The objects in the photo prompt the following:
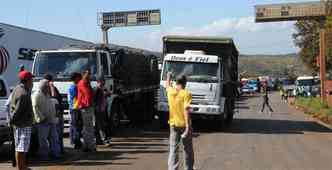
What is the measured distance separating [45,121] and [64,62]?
5560 mm

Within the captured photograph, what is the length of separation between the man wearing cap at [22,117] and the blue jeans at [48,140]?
2623 millimetres

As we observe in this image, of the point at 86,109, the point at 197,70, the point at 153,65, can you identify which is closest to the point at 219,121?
the point at 197,70

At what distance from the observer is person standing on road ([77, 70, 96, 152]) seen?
50.2 feet

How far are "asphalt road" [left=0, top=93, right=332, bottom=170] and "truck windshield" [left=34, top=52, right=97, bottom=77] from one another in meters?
2.28

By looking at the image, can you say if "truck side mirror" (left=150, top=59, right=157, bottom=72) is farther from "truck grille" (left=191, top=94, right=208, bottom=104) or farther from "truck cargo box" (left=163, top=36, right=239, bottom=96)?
"truck grille" (left=191, top=94, right=208, bottom=104)

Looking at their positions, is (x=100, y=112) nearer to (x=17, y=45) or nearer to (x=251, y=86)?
(x=17, y=45)

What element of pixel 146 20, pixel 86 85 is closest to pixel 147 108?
pixel 86 85

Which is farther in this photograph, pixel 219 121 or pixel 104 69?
pixel 219 121

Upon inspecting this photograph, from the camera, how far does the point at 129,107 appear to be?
23.3m

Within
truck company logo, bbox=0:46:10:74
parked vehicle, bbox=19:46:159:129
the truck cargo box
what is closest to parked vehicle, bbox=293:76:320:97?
the truck cargo box

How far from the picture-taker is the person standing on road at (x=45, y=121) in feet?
44.6

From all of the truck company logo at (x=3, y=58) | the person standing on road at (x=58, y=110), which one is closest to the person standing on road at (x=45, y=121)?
the person standing on road at (x=58, y=110)

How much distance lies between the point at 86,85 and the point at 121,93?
224 inches

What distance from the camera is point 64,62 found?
19188 mm
